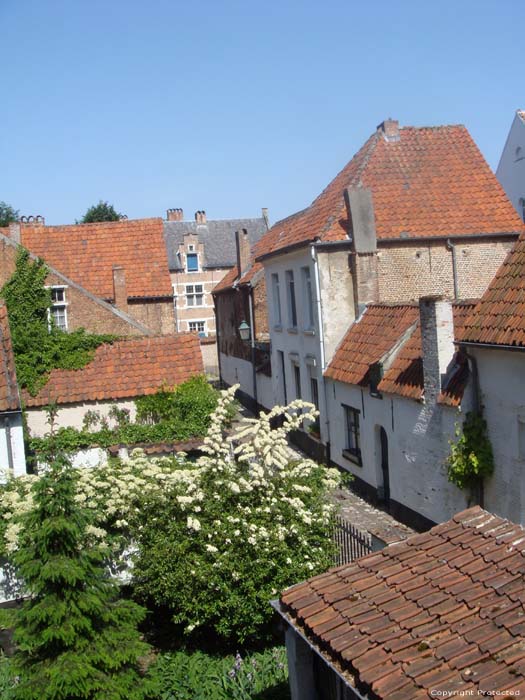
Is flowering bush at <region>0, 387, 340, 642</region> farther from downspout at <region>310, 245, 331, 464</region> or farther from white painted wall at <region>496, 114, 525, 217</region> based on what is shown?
white painted wall at <region>496, 114, 525, 217</region>

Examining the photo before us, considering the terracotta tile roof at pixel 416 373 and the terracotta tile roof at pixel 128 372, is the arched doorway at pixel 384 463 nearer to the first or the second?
the terracotta tile roof at pixel 416 373

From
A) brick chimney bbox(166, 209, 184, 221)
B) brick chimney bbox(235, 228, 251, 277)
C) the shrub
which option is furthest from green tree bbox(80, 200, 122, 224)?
the shrub

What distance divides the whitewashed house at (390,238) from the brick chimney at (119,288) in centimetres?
661

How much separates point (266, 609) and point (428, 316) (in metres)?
6.98

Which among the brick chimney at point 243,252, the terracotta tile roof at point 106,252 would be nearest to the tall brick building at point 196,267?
the brick chimney at point 243,252

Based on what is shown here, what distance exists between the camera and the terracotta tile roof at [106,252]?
100 ft

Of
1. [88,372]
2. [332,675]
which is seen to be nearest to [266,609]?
[332,675]

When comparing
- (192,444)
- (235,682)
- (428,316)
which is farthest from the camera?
(192,444)

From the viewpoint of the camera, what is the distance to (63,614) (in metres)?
8.20

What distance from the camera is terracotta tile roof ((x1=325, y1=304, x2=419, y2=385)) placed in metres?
18.6

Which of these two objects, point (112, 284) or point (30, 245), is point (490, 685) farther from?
point (30, 245)

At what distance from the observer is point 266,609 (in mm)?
10539

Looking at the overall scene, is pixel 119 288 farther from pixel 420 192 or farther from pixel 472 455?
pixel 472 455

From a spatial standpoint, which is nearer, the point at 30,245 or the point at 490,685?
the point at 490,685
